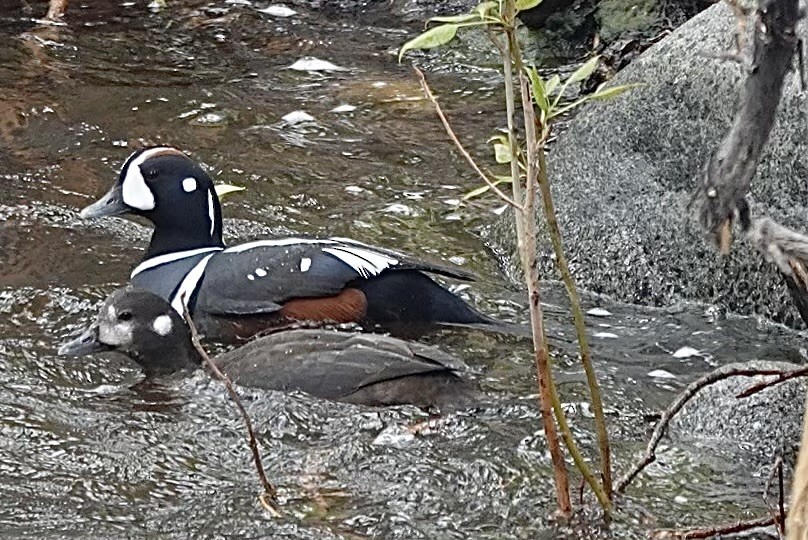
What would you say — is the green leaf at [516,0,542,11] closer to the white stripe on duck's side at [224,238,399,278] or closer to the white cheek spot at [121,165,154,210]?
the white stripe on duck's side at [224,238,399,278]

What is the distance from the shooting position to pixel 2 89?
8.58 metres

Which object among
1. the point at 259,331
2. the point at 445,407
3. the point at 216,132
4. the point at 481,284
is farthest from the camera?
the point at 216,132

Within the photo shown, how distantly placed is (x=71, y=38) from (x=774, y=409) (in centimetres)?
669

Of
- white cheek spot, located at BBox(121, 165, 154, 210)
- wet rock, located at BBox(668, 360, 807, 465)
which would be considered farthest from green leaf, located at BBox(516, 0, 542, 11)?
white cheek spot, located at BBox(121, 165, 154, 210)

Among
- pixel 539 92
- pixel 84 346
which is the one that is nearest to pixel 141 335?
pixel 84 346

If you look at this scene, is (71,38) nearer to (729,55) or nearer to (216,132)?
(216,132)

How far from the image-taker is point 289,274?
5.69m

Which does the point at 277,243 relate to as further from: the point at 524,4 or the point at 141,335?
the point at 524,4

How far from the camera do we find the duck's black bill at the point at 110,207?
6.13 meters

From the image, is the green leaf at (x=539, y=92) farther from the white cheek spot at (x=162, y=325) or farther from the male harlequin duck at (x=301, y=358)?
the white cheek spot at (x=162, y=325)

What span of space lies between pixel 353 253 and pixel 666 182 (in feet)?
5.09

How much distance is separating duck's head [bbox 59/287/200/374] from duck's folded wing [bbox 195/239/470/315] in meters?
0.34

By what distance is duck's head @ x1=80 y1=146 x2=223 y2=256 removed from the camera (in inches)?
241

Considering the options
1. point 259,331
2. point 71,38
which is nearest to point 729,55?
point 259,331
